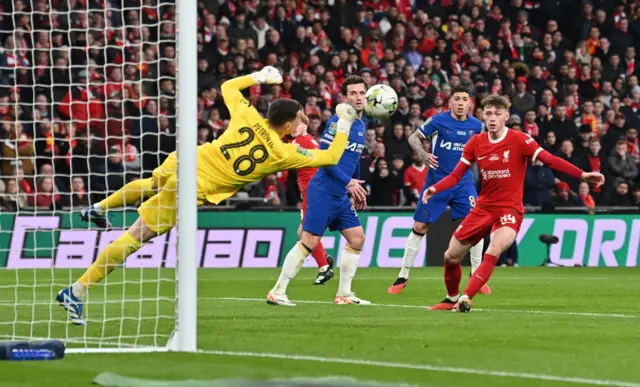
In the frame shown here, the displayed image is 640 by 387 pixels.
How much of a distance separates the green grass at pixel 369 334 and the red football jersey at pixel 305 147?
146 cm

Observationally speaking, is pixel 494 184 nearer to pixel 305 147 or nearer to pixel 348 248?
pixel 348 248

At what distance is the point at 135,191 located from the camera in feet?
34.5

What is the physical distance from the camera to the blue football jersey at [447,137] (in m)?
15.1

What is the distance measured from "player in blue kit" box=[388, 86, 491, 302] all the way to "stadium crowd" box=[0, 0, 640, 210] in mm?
5127

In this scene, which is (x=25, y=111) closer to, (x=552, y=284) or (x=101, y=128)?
(x=101, y=128)

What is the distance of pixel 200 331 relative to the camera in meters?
9.84

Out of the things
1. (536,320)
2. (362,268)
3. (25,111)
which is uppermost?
(25,111)

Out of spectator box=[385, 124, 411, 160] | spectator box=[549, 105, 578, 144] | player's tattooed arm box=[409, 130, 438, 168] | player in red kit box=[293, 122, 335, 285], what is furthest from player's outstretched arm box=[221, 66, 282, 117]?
spectator box=[549, 105, 578, 144]

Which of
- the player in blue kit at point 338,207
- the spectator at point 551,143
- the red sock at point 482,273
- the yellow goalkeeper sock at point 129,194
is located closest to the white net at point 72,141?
the player in blue kit at point 338,207

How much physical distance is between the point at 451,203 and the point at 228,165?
536 cm

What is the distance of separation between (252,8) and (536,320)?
15502 mm

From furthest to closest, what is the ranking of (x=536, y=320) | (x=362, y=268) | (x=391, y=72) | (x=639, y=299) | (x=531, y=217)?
(x=391, y=72), (x=531, y=217), (x=362, y=268), (x=639, y=299), (x=536, y=320)

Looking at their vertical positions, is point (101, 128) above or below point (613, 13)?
below

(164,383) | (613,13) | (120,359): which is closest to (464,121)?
(120,359)
